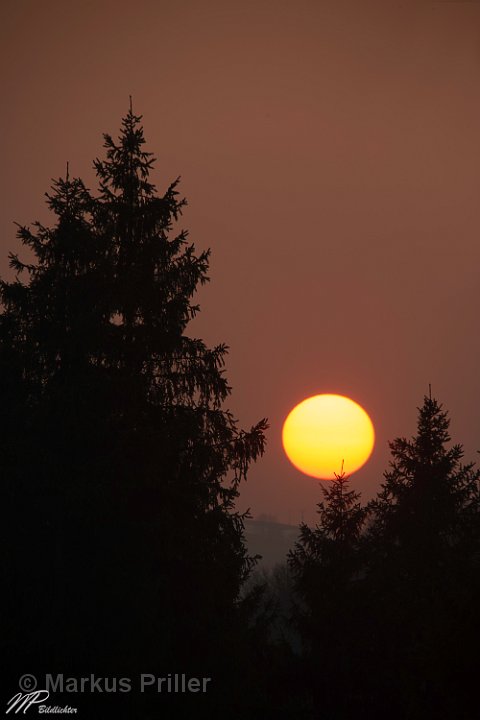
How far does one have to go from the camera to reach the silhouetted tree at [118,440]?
15664mm

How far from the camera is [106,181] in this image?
17.8 meters

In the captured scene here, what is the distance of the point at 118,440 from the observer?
1562 centimetres

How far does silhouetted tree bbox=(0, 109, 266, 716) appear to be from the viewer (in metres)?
15.7

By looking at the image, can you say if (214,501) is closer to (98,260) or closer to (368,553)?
(98,260)

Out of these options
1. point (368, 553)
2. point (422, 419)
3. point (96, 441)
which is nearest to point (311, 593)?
point (368, 553)

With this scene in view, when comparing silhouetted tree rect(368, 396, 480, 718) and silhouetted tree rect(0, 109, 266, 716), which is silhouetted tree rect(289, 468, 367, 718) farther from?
silhouetted tree rect(0, 109, 266, 716)
